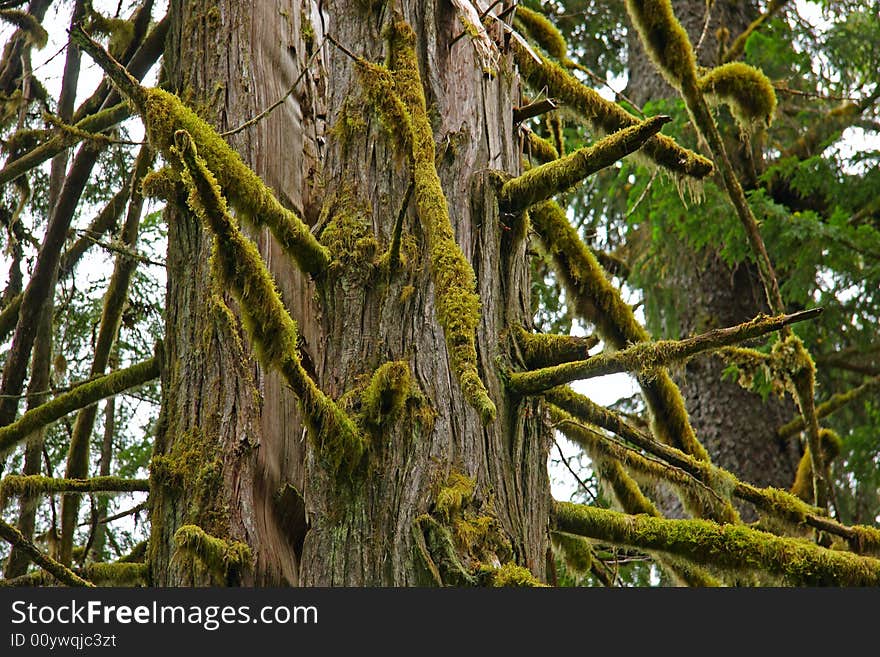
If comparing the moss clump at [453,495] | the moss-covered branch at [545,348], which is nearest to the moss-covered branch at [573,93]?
the moss-covered branch at [545,348]

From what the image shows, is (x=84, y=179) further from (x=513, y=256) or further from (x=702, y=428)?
(x=702, y=428)

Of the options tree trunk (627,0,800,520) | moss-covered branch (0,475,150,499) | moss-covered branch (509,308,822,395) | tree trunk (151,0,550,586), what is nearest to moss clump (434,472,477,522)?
tree trunk (151,0,550,586)

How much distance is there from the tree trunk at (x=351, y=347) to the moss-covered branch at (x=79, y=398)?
16 cm

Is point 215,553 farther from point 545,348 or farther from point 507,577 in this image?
point 545,348

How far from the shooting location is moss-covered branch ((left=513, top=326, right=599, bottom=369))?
2605mm

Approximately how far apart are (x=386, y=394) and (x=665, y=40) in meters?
1.90

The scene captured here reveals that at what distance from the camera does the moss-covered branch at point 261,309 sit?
6.07ft

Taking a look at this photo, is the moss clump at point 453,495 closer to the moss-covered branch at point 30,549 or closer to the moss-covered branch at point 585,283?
the moss-covered branch at point 585,283

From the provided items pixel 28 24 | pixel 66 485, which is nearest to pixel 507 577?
pixel 66 485

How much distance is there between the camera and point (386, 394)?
89.4 inches

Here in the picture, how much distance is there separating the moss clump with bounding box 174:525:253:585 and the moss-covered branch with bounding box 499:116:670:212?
123cm

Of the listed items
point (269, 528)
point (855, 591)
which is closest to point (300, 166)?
point (269, 528)

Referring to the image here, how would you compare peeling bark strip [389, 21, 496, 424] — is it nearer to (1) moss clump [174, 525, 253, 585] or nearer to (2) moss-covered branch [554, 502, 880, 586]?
(2) moss-covered branch [554, 502, 880, 586]

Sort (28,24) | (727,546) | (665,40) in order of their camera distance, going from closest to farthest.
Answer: (727,546)
(665,40)
(28,24)
